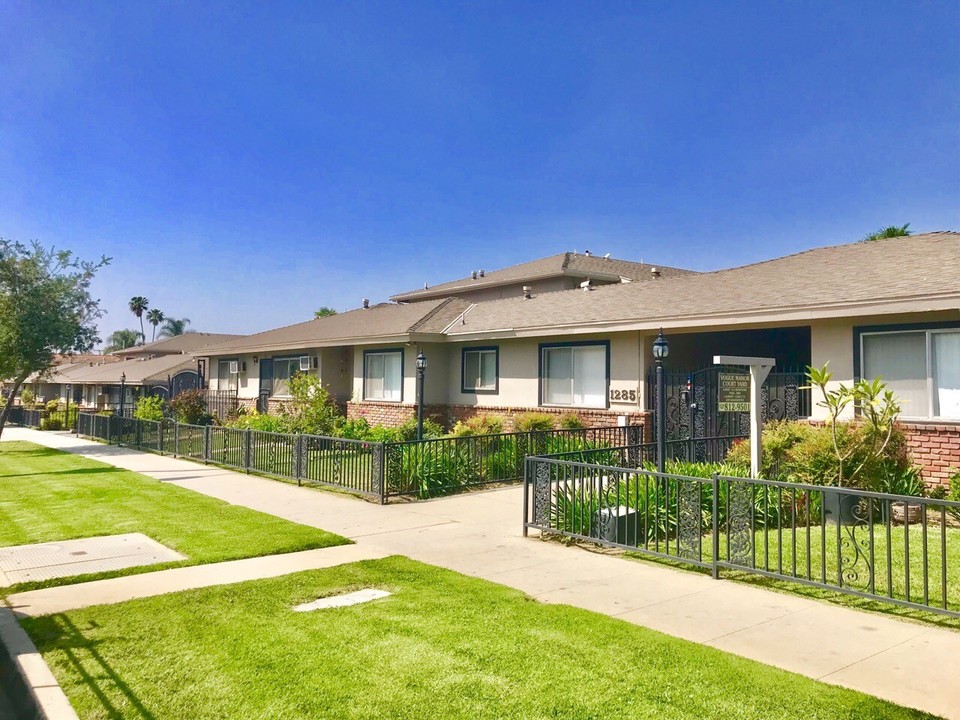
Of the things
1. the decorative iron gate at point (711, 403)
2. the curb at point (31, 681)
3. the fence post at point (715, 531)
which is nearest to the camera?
the curb at point (31, 681)

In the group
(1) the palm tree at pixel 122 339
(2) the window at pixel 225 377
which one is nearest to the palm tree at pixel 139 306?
(1) the palm tree at pixel 122 339

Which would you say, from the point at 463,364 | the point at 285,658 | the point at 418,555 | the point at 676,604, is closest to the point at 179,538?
the point at 418,555

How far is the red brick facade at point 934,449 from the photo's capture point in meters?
11.4

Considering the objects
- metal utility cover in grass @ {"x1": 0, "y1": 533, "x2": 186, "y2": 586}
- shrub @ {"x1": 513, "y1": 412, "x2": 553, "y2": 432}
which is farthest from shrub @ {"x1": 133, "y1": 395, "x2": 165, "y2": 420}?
metal utility cover in grass @ {"x1": 0, "y1": 533, "x2": 186, "y2": 586}

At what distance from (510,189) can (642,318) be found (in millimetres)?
13236

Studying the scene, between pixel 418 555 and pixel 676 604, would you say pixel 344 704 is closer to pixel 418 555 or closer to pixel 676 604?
pixel 676 604

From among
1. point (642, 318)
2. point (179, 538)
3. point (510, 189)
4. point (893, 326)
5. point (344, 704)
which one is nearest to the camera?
point (344, 704)

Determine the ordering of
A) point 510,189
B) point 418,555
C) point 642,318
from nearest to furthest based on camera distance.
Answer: point 418,555, point 642,318, point 510,189

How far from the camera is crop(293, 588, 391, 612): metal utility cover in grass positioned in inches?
242

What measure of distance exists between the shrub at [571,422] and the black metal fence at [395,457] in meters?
0.61

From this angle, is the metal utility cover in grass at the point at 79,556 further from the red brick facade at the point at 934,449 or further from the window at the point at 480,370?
the window at the point at 480,370

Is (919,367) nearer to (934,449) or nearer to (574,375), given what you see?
(934,449)

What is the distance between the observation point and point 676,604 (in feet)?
20.4

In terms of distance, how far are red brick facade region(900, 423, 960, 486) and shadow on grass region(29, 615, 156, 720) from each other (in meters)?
12.2
